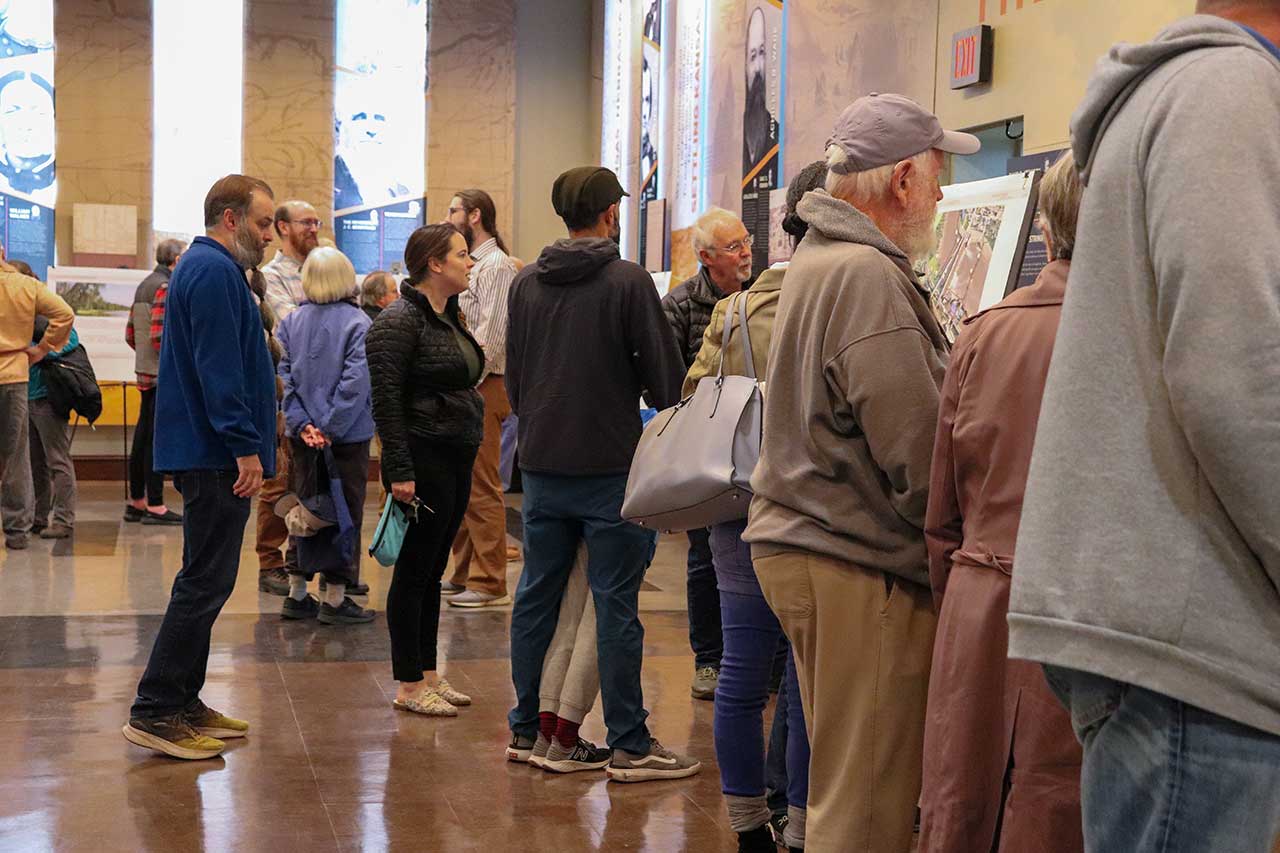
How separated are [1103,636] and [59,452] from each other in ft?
26.8

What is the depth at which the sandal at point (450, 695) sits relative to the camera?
466 cm

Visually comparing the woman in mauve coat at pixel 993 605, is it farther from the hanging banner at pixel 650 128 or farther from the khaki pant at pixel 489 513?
the hanging banner at pixel 650 128

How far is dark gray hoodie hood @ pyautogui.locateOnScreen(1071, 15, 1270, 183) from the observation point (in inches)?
49.4

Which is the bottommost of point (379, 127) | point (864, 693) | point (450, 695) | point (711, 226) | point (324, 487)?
point (450, 695)

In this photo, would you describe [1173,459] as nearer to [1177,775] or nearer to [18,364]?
[1177,775]

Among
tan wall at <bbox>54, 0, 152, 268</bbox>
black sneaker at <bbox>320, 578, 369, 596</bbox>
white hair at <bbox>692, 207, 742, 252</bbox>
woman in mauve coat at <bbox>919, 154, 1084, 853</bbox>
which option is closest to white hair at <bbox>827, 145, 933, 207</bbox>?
woman in mauve coat at <bbox>919, 154, 1084, 853</bbox>

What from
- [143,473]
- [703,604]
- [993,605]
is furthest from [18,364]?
[993,605]

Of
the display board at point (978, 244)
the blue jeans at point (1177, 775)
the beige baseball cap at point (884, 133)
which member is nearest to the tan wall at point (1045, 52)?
the display board at point (978, 244)

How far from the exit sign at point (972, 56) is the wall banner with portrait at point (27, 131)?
29.1ft

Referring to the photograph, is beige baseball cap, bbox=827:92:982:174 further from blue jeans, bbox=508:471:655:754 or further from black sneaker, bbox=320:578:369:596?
black sneaker, bbox=320:578:369:596


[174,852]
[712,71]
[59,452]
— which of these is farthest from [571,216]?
[59,452]

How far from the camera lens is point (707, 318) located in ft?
16.6

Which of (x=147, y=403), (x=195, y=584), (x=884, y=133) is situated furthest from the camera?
(x=147, y=403)

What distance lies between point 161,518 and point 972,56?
616cm
